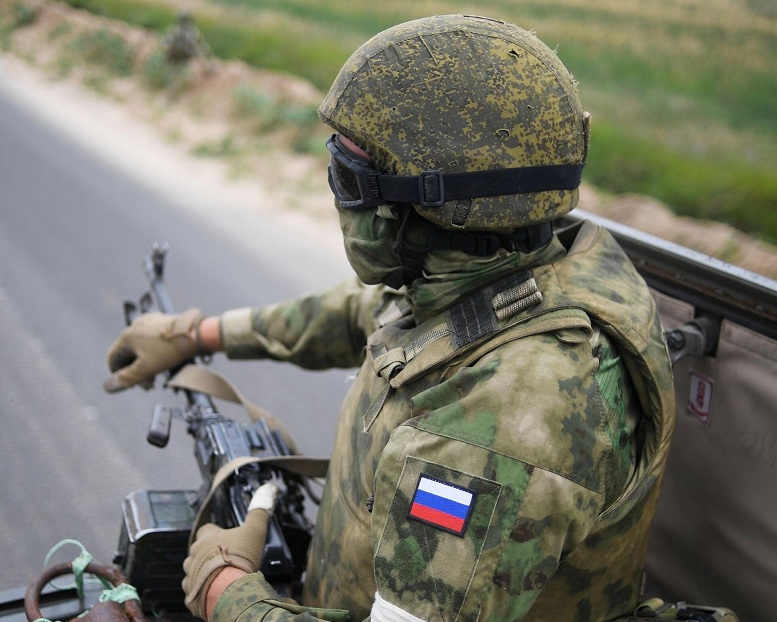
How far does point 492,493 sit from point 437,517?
98mm

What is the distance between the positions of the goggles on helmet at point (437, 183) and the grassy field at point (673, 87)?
4.88 meters

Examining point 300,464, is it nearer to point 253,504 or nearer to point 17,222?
point 253,504

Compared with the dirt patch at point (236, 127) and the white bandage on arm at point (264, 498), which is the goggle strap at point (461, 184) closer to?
the white bandage on arm at point (264, 498)

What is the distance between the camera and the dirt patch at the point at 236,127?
653 centimetres

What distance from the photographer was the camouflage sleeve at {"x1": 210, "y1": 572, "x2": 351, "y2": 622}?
171cm

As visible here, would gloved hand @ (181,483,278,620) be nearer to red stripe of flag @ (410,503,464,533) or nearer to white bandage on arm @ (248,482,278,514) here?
white bandage on arm @ (248,482,278,514)

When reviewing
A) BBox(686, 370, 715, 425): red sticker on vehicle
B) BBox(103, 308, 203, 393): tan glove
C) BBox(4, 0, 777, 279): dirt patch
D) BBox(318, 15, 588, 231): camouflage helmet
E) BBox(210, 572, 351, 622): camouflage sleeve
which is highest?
BBox(318, 15, 588, 231): camouflage helmet

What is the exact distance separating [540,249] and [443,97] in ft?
1.17

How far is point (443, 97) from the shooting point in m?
1.71

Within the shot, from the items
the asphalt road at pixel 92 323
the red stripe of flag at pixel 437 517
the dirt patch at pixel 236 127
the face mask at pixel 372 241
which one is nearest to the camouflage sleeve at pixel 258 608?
the red stripe of flag at pixel 437 517

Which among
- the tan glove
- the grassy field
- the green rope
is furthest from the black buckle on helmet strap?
the grassy field

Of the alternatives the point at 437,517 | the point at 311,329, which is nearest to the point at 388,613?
the point at 437,517

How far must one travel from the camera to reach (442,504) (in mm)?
1490

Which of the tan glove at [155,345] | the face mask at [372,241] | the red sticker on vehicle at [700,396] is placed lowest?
the tan glove at [155,345]
